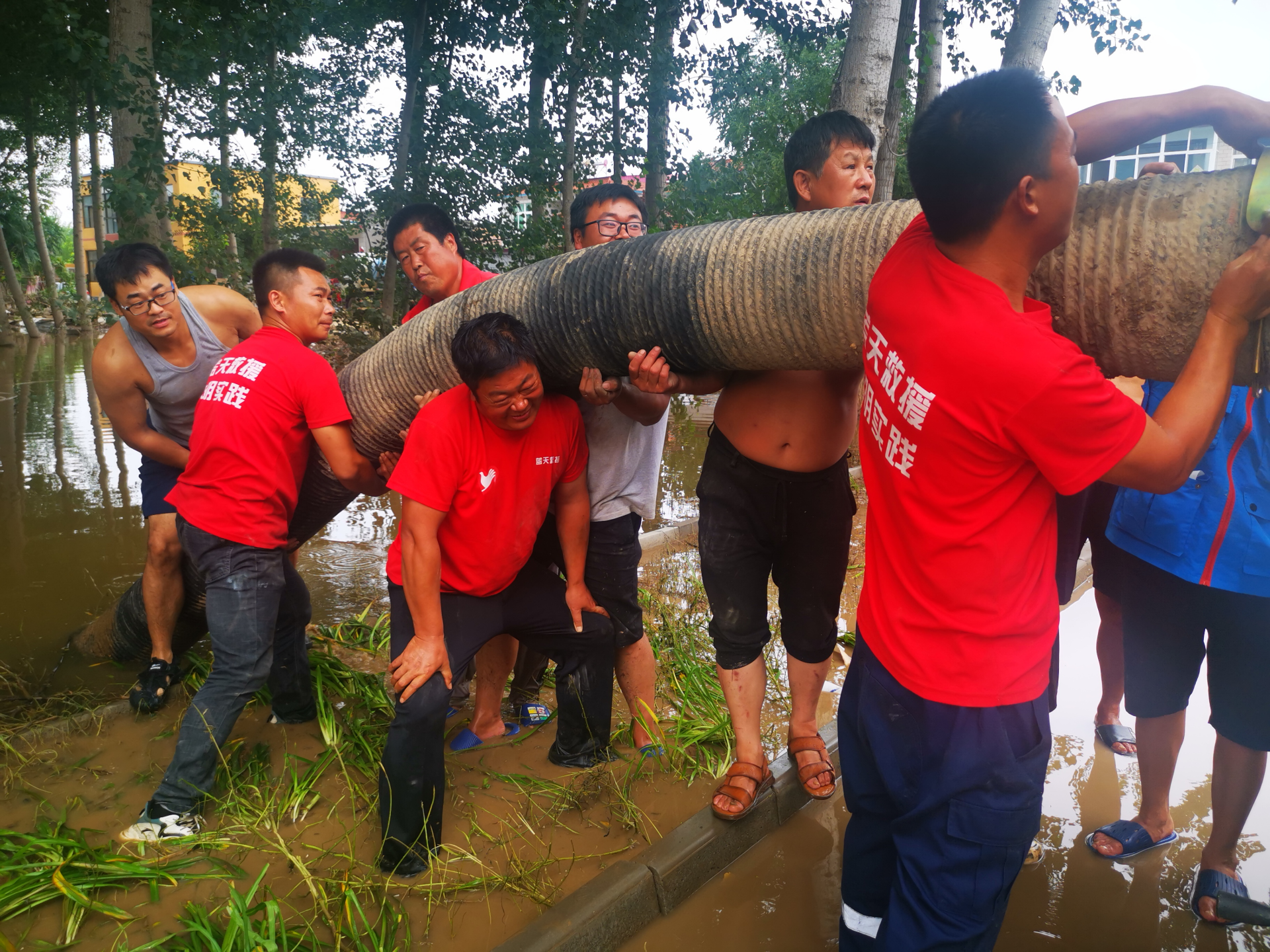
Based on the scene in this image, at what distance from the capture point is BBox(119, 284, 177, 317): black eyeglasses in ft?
11.5

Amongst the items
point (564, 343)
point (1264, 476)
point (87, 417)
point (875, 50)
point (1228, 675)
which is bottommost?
point (87, 417)

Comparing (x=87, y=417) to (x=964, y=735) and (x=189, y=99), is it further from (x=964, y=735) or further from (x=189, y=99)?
(x=964, y=735)

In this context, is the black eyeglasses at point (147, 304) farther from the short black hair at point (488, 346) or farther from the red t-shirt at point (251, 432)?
the short black hair at point (488, 346)

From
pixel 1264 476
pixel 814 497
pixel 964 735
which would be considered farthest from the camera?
pixel 814 497

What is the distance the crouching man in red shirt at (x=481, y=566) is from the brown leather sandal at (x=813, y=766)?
2.41 feet

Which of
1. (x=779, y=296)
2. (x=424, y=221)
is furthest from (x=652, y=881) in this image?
(x=424, y=221)

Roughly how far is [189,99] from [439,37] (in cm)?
441

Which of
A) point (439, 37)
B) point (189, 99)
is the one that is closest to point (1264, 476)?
point (439, 37)

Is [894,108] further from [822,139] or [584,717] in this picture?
[584,717]

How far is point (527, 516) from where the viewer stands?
2887 millimetres

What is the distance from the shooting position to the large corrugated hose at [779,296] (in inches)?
62.2

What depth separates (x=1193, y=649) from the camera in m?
2.57

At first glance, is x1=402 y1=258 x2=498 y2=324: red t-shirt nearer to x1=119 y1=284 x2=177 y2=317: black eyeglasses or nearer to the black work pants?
x1=119 y1=284 x2=177 y2=317: black eyeglasses

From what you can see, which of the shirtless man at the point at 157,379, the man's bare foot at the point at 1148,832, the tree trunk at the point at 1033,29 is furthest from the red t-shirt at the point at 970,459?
the tree trunk at the point at 1033,29
